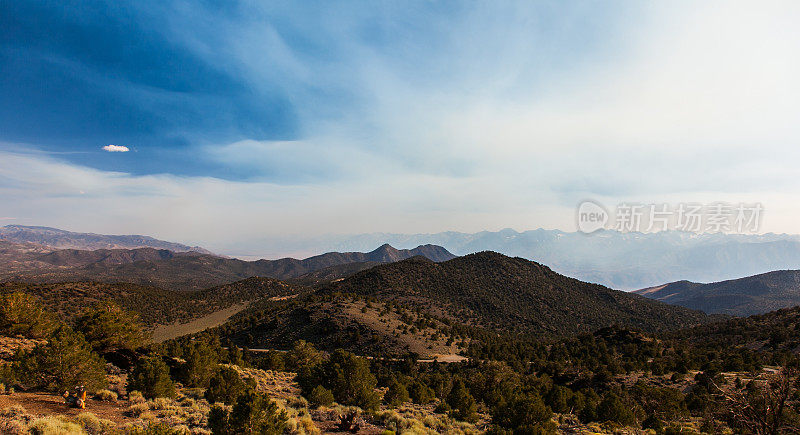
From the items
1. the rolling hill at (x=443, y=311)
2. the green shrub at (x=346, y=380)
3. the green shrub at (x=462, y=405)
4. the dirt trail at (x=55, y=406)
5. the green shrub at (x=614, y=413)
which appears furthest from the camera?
the rolling hill at (x=443, y=311)

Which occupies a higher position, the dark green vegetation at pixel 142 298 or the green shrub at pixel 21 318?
the green shrub at pixel 21 318

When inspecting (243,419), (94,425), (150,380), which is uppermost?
(243,419)

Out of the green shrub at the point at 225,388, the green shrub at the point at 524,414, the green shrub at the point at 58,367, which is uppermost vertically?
the green shrub at the point at 58,367

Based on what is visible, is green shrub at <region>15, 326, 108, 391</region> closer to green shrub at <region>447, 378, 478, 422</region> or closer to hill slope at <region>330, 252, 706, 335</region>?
green shrub at <region>447, 378, 478, 422</region>

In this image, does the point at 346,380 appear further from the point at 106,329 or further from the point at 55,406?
the point at 106,329

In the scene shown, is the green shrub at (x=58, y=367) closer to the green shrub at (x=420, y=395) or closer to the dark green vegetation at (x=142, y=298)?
the green shrub at (x=420, y=395)

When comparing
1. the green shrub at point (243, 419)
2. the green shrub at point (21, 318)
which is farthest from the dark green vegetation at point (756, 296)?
the green shrub at point (21, 318)

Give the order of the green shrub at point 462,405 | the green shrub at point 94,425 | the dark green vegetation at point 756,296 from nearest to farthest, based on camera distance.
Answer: the green shrub at point 94,425 → the green shrub at point 462,405 → the dark green vegetation at point 756,296

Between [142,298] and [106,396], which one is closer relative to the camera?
[106,396]

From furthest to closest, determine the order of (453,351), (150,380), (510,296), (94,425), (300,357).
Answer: (510,296) < (453,351) < (300,357) < (150,380) < (94,425)

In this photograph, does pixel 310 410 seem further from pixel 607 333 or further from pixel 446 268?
pixel 446 268

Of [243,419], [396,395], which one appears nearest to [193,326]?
[396,395]

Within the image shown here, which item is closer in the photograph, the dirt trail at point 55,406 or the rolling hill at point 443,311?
the dirt trail at point 55,406

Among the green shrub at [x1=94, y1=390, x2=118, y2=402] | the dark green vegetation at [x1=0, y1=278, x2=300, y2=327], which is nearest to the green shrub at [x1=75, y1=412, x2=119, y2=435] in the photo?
the green shrub at [x1=94, y1=390, x2=118, y2=402]
